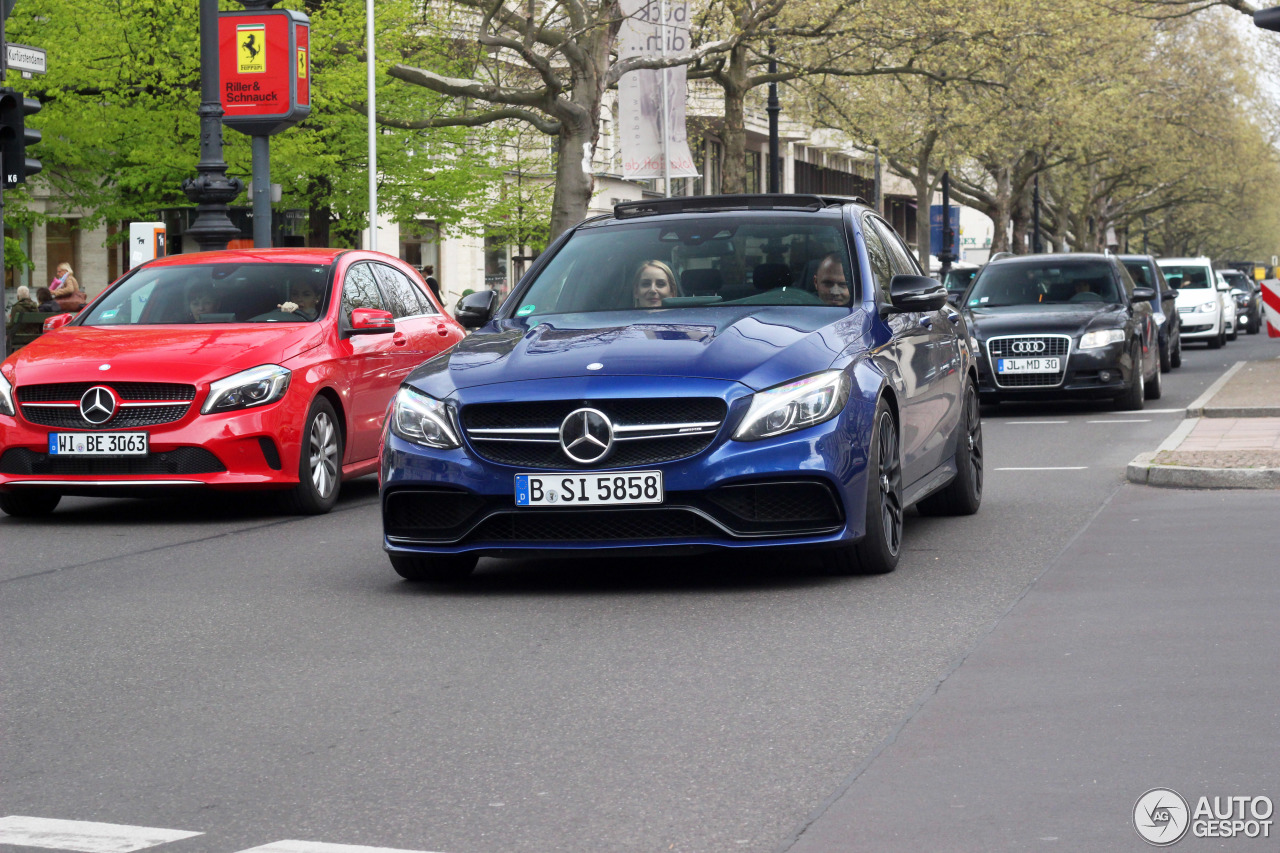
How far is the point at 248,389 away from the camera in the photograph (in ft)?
35.8

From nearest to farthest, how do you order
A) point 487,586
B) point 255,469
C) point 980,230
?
point 487,586
point 255,469
point 980,230

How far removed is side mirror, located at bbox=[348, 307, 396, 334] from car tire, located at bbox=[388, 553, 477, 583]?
12.2 feet

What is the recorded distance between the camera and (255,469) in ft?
36.0

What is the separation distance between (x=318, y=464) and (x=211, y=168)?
812 centimetres

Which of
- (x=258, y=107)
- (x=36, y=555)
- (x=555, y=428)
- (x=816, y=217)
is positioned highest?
(x=258, y=107)

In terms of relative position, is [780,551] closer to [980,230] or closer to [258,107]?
[258,107]

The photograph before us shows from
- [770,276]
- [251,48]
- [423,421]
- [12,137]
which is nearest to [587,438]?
[423,421]

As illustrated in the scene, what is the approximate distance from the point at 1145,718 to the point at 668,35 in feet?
73.5

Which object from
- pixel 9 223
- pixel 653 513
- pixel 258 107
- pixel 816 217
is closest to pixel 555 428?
pixel 653 513

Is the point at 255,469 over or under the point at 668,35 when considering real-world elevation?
under

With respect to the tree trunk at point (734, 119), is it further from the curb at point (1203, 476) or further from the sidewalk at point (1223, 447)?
the curb at point (1203, 476)

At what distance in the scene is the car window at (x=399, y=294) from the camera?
13123mm

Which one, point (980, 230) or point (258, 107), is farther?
point (980, 230)

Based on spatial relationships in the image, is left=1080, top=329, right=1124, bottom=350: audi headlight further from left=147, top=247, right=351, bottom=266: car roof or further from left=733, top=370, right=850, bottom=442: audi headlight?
left=733, top=370, right=850, bottom=442: audi headlight
